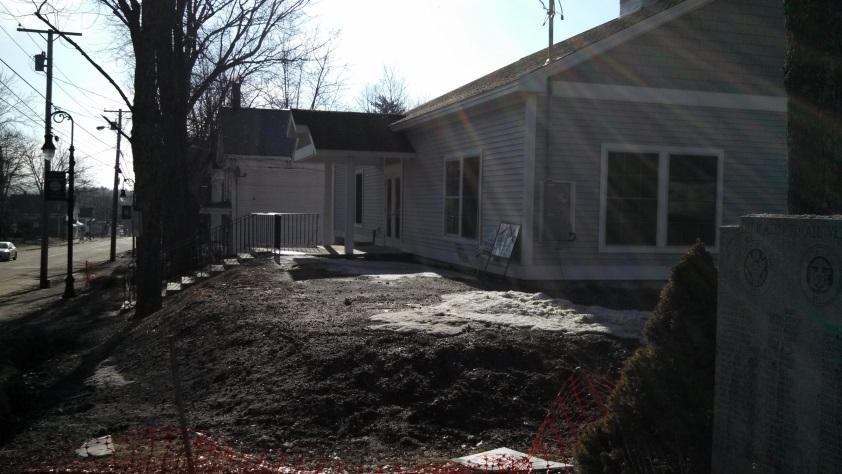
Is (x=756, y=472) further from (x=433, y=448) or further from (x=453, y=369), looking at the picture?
(x=453, y=369)

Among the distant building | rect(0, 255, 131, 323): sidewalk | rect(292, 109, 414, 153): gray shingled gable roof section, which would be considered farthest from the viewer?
rect(0, 255, 131, 323): sidewalk

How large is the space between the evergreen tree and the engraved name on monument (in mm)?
140

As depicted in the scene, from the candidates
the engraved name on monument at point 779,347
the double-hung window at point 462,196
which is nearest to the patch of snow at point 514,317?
the engraved name on monument at point 779,347

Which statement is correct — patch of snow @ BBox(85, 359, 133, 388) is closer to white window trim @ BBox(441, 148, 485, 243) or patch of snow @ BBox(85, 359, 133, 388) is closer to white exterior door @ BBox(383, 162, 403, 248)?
white window trim @ BBox(441, 148, 485, 243)

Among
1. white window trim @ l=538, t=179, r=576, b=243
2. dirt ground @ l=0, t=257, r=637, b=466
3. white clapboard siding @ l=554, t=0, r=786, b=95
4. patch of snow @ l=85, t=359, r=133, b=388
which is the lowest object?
patch of snow @ l=85, t=359, r=133, b=388

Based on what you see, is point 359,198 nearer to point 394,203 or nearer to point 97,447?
point 394,203

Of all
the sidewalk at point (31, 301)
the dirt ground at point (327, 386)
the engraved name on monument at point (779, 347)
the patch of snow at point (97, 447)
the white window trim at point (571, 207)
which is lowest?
the sidewalk at point (31, 301)

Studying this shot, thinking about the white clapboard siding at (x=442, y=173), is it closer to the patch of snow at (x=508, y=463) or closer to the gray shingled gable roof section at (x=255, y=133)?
the patch of snow at (x=508, y=463)

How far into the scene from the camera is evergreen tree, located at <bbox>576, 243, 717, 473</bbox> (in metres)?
3.83

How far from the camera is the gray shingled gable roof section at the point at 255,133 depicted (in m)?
30.7

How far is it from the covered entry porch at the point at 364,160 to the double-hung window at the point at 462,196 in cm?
256

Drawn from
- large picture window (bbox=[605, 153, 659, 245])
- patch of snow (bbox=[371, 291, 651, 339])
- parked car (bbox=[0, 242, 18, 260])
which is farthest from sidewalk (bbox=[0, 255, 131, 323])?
parked car (bbox=[0, 242, 18, 260])

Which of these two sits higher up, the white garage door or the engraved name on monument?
the white garage door

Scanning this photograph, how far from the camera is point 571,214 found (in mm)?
13344
